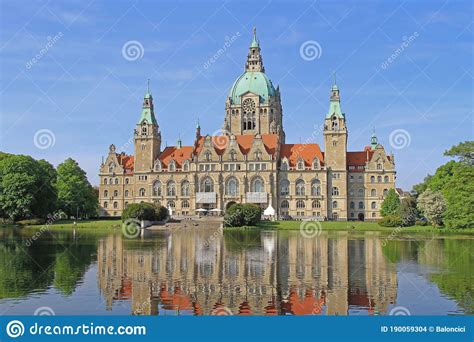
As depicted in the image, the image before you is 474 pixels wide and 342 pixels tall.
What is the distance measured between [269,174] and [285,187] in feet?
14.5

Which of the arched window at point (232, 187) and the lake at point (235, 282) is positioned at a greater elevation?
the arched window at point (232, 187)

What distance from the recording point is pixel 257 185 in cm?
10844

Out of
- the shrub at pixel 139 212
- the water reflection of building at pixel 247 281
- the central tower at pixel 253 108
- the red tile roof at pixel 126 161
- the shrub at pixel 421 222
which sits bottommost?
the water reflection of building at pixel 247 281

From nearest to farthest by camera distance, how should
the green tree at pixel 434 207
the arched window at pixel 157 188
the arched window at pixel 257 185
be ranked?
the green tree at pixel 434 207, the arched window at pixel 257 185, the arched window at pixel 157 188

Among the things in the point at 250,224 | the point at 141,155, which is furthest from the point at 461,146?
the point at 141,155

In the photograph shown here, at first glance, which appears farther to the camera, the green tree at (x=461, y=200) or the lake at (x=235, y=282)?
the green tree at (x=461, y=200)

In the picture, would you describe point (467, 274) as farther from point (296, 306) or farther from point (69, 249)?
point (69, 249)

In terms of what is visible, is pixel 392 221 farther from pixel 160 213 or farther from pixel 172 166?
pixel 172 166

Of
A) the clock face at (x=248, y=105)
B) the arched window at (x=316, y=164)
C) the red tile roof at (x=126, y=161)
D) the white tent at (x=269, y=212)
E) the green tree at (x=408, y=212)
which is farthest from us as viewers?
the clock face at (x=248, y=105)

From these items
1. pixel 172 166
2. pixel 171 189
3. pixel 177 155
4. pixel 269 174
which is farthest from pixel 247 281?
pixel 177 155

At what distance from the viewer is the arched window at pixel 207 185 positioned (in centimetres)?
11069

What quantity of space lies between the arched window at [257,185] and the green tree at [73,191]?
29.6 m

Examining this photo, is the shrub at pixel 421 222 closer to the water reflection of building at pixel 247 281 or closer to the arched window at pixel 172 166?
the water reflection of building at pixel 247 281

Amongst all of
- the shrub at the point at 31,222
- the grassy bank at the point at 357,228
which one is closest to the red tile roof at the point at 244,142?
the grassy bank at the point at 357,228
